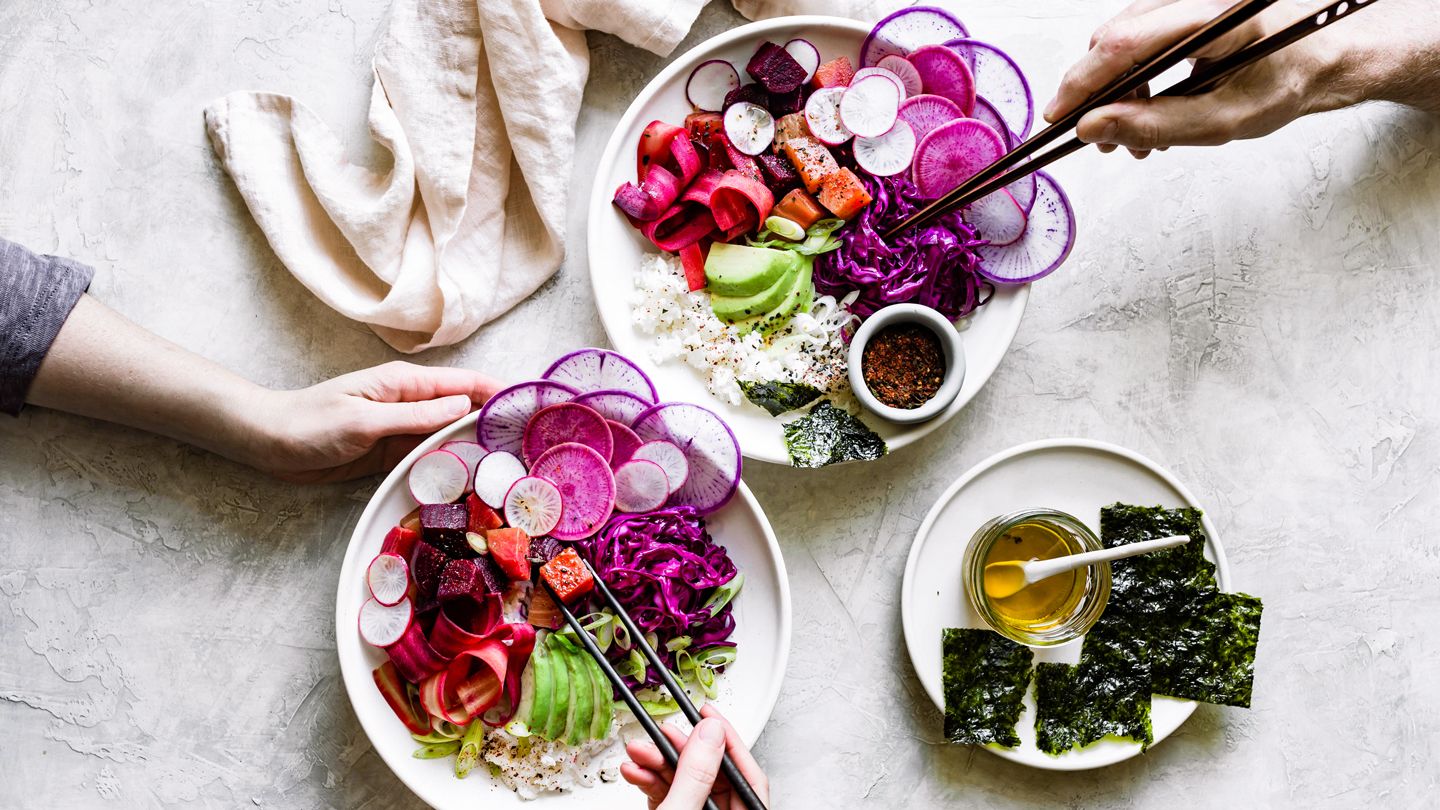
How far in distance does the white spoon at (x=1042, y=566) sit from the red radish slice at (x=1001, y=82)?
871mm

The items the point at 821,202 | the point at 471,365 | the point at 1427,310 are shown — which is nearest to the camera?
the point at 821,202

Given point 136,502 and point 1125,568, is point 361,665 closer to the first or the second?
point 136,502

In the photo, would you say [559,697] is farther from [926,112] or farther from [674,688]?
[926,112]

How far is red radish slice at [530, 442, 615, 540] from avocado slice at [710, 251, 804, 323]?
406 mm

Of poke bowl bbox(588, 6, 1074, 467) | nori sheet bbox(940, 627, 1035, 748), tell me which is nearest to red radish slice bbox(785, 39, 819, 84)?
poke bowl bbox(588, 6, 1074, 467)

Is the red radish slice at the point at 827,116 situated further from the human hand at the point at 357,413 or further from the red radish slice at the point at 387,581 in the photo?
the red radish slice at the point at 387,581

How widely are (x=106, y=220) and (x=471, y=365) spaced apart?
86 centimetres

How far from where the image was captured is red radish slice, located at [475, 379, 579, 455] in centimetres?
192

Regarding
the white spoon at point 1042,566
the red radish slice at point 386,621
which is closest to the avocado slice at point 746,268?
the white spoon at point 1042,566

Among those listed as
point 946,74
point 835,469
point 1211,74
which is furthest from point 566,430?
point 1211,74

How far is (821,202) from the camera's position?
2039mm

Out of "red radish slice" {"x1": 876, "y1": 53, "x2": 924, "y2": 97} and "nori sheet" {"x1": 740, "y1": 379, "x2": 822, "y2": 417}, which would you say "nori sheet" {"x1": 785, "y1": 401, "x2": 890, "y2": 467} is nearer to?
"nori sheet" {"x1": 740, "y1": 379, "x2": 822, "y2": 417}

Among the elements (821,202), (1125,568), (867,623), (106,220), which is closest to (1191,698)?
(1125,568)

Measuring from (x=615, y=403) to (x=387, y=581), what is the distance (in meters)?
0.56
